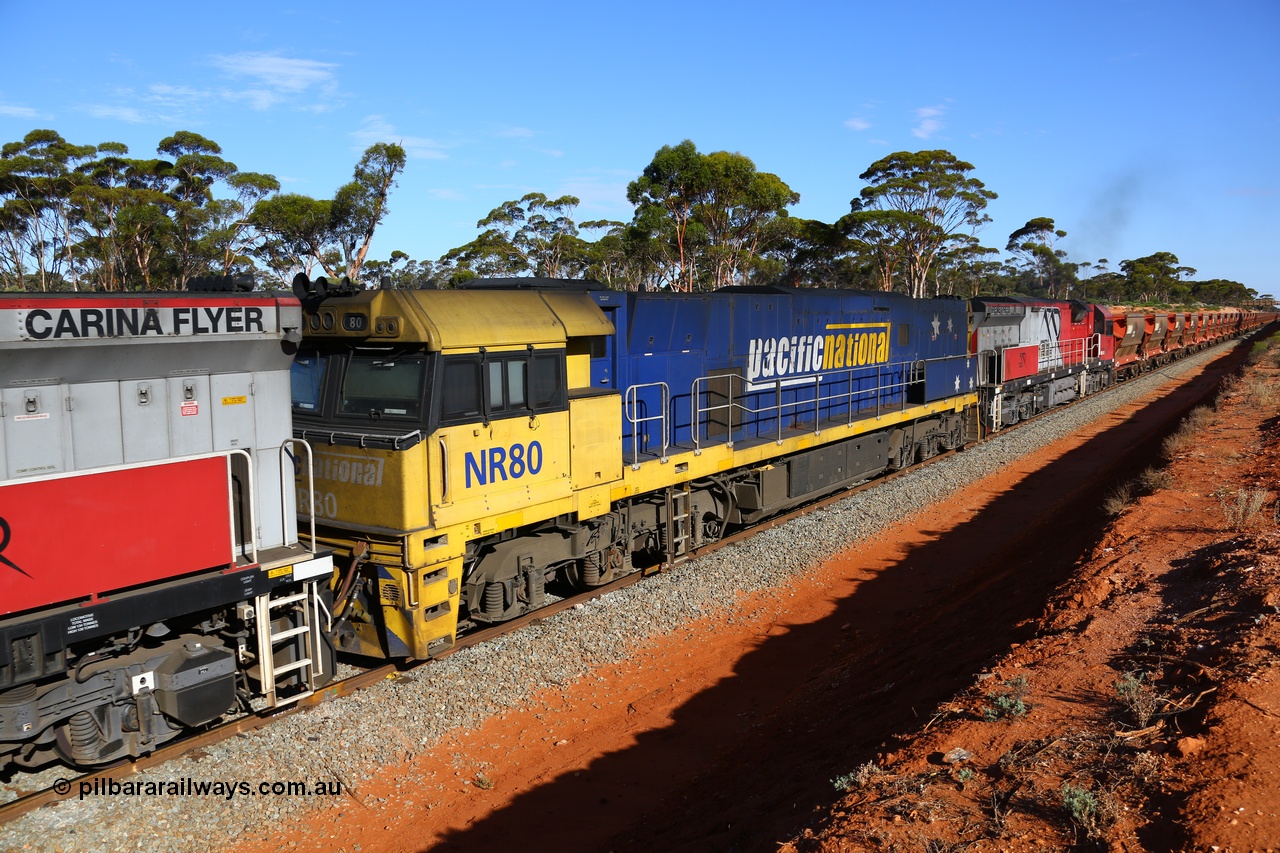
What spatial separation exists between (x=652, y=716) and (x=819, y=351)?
9.20 metres

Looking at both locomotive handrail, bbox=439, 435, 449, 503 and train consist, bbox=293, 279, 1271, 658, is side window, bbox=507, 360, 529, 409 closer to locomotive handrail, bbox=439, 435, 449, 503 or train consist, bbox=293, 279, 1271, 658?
train consist, bbox=293, 279, 1271, 658

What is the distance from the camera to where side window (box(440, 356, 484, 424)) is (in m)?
7.98

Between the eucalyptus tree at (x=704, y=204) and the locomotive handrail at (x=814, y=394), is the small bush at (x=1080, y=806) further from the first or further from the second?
the eucalyptus tree at (x=704, y=204)

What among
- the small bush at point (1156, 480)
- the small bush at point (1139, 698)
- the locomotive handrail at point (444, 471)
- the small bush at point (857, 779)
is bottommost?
the small bush at point (857, 779)

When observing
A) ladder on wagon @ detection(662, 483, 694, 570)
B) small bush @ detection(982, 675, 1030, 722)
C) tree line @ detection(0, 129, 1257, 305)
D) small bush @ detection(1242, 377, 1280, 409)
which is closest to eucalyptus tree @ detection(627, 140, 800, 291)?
tree line @ detection(0, 129, 1257, 305)

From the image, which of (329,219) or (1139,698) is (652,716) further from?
(329,219)

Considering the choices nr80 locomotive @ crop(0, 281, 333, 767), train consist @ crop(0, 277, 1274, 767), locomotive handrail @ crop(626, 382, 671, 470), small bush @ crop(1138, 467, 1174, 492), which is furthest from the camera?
small bush @ crop(1138, 467, 1174, 492)

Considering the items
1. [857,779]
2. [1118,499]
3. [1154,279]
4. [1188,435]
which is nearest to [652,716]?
[857,779]

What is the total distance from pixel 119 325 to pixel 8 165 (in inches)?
1712

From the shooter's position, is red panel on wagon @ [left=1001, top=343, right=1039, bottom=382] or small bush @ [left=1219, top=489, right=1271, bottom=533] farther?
red panel on wagon @ [left=1001, top=343, right=1039, bottom=382]

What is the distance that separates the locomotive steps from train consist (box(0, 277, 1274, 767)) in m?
0.56

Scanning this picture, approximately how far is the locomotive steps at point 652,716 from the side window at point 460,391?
2.50 m

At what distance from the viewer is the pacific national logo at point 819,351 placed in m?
14.0

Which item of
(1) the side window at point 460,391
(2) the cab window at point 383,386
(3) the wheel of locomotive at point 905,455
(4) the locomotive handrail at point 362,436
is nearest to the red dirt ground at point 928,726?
(4) the locomotive handrail at point 362,436
